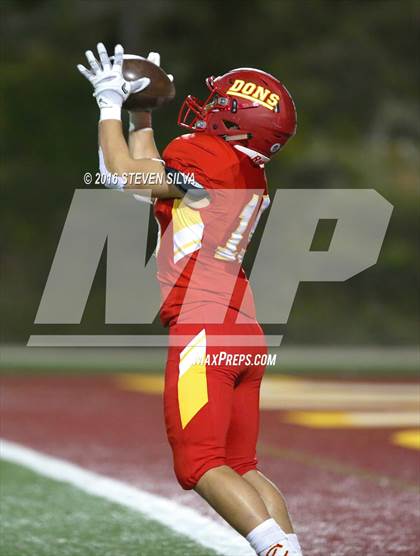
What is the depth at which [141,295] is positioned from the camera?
16188 mm

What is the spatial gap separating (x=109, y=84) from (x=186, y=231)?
18.0 inches

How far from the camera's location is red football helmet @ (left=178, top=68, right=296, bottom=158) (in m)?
3.16

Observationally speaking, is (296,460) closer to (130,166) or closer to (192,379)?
(192,379)

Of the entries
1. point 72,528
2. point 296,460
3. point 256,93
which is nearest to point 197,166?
point 256,93

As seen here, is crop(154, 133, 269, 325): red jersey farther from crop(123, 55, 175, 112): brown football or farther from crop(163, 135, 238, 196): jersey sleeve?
crop(123, 55, 175, 112): brown football

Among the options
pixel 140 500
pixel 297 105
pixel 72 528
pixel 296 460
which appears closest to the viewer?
pixel 72 528

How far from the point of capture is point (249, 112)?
3.15m

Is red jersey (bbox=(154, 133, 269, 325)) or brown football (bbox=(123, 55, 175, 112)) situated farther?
brown football (bbox=(123, 55, 175, 112))

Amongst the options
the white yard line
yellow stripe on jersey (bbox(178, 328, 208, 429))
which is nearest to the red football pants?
yellow stripe on jersey (bbox(178, 328, 208, 429))

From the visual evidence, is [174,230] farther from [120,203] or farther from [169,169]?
[120,203]

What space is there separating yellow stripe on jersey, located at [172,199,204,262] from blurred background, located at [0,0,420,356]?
43.9 feet

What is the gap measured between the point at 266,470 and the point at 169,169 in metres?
3.13

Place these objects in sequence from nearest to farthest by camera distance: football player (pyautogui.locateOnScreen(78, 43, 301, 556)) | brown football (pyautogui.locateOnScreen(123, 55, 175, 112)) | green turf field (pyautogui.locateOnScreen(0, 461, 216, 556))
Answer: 1. football player (pyautogui.locateOnScreen(78, 43, 301, 556))
2. brown football (pyautogui.locateOnScreen(123, 55, 175, 112))
3. green turf field (pyautogui.locateOnScreen(0, 461, 216, 556))

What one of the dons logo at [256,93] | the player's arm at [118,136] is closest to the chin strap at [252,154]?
the dons logo at [256,93]
